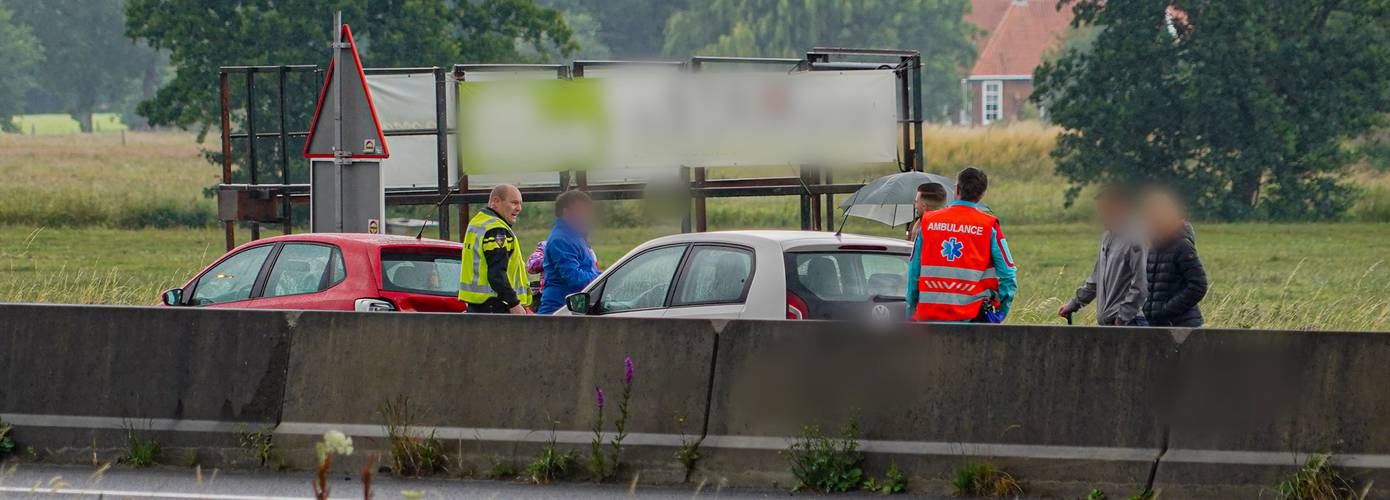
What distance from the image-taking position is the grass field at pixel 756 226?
78.1ft

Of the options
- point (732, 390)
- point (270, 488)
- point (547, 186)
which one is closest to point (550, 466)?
point (732, 390)

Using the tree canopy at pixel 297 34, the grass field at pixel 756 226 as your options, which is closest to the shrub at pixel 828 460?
the grass field at pixel 756 226

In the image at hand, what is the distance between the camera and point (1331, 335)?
345 inches

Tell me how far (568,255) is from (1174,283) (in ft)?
12.7

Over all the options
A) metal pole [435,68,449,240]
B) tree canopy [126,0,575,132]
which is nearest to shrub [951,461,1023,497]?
metal pole [435,68,449,240]

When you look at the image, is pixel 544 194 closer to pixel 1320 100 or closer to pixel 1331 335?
pixel 1331 335

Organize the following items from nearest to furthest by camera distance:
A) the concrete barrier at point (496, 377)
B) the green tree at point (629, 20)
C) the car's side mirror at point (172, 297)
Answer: the concrete barrier at point (496, 377), the car's side mirror at point (172, 297), the green tree at point (629, 20)

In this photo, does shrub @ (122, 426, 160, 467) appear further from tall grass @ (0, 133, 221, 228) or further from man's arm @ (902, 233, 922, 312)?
tall grass @ (0, 133, 221, 228)

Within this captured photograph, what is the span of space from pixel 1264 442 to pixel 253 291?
698 cm

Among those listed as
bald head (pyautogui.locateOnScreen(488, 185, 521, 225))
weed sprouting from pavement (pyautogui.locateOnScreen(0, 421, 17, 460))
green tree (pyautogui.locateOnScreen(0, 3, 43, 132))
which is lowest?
weed sprouting from pavement (pyautogui.locateOnScreen(0, 421, 17, 460))

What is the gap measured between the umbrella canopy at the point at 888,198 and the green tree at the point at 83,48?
94.8 meters

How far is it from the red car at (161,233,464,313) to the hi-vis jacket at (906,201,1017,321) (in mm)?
3623

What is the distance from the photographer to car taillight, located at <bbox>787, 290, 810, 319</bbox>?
10.5m

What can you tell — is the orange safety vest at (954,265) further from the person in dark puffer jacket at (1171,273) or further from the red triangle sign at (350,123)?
the red triangle sign at (350,123)
